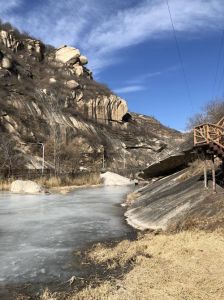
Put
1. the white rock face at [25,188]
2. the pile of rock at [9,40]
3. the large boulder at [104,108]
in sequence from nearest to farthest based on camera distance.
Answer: the white rock face at [25,188]
the pile of rock at [9,40]
the large boulder at [104,108]

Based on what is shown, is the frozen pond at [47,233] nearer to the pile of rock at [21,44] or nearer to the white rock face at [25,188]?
the white rock face at [25,188]

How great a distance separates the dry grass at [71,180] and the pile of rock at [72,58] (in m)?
37.1

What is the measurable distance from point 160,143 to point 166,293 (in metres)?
81.5

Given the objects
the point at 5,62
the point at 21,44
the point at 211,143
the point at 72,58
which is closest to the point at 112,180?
the point at 5,62

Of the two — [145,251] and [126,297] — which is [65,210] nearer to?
[145,251]

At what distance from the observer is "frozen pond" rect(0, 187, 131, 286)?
12.0m

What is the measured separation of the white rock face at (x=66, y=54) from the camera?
92250 millimetres

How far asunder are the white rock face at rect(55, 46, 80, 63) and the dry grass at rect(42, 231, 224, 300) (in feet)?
265

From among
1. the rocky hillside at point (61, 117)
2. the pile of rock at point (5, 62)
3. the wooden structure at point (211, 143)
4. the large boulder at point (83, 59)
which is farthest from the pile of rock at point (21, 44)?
the wooden structure at point (211, 143)

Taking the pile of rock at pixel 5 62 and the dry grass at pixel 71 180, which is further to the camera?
the pile of rock at pixel 5 62

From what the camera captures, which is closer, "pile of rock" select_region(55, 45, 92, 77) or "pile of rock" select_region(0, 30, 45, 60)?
"pile of rock" select_region(0, 30, 45, 60)

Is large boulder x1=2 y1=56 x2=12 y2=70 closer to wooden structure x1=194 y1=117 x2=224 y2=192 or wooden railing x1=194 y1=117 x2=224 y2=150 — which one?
wooden railing x1=194 y1=117 x2=224 y2=150

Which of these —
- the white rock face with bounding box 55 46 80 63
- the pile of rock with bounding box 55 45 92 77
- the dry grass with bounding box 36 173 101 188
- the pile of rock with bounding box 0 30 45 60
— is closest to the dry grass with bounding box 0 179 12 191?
the dry grass with bounding box 36 173 101 188

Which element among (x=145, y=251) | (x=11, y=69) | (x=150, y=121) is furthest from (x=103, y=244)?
(x=150, y=121)
